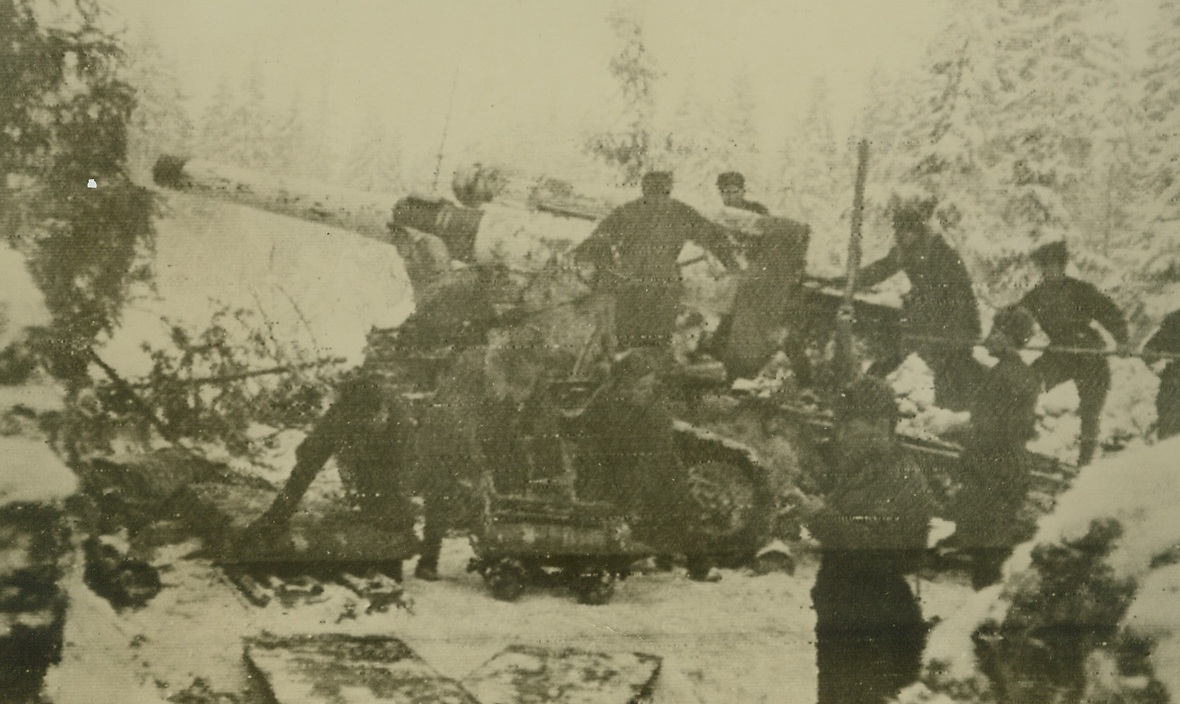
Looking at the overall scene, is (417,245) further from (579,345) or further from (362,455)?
(362,455)

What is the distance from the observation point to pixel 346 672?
3402 mm

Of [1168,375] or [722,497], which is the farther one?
[1168,375]

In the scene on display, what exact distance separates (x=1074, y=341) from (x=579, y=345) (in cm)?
216

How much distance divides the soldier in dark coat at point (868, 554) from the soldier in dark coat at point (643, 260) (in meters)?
0.87

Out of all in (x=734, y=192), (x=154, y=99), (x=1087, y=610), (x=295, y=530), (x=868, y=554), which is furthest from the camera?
(x=1087, y=610)

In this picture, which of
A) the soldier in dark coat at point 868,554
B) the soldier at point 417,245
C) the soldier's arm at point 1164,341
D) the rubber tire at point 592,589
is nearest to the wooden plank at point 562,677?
the rubber tire at point 592,589

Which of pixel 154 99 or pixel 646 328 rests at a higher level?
pixel 154 99

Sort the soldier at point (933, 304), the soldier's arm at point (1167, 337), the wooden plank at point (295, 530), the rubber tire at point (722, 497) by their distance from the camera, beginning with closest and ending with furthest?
the wooden plank at point (295, 530) < the rubber tire at point (722, 497) < the soldier at point (933, 304) < the soldier's arm at point (1167, 337)

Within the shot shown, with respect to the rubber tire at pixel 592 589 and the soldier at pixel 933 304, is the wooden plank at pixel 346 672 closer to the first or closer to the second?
the rubber tire at pixel 592 589

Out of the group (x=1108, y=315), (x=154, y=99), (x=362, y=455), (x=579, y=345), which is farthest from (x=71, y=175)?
(x=1108, y=315)

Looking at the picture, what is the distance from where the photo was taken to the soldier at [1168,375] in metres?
3.75

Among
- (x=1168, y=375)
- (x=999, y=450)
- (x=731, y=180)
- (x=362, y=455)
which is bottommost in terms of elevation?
(x=362, y=455)

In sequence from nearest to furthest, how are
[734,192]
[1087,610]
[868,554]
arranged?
[734,192] < [868,554] < [1087,610]

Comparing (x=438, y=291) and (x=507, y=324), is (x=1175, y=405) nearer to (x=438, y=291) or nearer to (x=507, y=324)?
(x=507, y=324)
